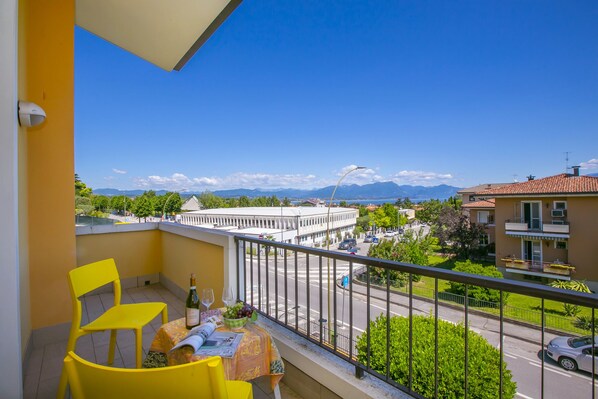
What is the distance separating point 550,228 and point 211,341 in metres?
24.4

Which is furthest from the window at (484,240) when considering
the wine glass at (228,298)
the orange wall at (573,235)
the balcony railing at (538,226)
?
the wine glass at (228,298)

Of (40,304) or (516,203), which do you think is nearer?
(40,304)

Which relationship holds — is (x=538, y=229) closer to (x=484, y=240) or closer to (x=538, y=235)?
(x=538, y=235)

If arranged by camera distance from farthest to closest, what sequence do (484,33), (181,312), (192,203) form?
(484,33), (192,203), (181,312)

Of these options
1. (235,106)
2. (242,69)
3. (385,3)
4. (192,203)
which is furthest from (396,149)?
(192,203)

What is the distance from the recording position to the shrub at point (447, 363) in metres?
3.19

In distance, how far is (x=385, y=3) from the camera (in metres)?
36.4

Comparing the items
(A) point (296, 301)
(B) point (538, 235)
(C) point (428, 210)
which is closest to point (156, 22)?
(A) point (296, 301)

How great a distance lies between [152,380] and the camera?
72 centimetres

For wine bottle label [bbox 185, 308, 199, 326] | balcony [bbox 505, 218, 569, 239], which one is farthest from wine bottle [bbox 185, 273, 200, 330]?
balcony [bbox 505, 218, 569, 239]

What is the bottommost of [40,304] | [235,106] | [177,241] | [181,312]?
[181,312]

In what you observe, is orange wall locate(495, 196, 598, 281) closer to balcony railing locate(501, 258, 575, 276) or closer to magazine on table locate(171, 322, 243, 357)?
balcony railing locate(501, 258, 575, 276)

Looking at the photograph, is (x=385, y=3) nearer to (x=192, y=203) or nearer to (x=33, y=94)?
(x=192, y=203)

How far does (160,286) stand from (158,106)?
114 ft
